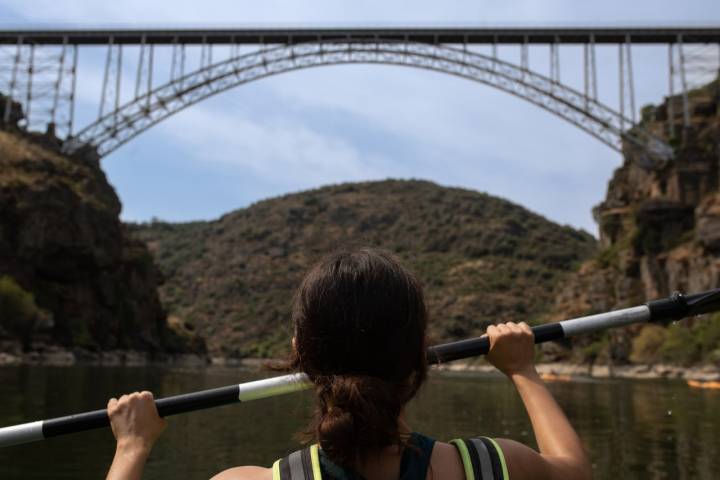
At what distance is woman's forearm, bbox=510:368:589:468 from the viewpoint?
189cm

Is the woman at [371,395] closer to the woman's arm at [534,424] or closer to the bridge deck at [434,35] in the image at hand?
the woman's arm at [534,424]

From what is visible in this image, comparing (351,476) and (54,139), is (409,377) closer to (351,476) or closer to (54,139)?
(351,476)

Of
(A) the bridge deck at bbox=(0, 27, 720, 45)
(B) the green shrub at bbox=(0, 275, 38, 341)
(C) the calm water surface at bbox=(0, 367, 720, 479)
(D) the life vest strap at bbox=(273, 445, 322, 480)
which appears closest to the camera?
(D) the life vest strap at bbox=(273, 445, 322, 480)

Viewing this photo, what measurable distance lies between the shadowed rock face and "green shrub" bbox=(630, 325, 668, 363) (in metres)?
Answer: 42.0

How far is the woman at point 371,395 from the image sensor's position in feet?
5.67

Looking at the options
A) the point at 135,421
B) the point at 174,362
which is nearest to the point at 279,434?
the point at 135,421

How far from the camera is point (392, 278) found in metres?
1.82

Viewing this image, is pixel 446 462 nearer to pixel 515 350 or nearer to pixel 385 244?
pixel 515 350

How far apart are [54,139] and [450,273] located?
253 feet

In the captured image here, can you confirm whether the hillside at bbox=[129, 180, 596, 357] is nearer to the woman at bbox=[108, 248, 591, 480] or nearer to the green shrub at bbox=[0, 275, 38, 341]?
the green shrub at bbox=[0, 275, 38, 341]

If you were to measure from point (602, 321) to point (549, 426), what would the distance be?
A: 0.71 m

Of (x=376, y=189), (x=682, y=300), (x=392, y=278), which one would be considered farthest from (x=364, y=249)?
(x=376, y=189)

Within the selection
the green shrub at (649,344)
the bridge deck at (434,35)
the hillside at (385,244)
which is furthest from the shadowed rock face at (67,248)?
the green shrub at (649,344)

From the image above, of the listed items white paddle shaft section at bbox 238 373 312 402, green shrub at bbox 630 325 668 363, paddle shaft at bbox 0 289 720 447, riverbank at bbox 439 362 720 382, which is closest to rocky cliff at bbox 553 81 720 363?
green shrub at bbox 630 325 668 363
